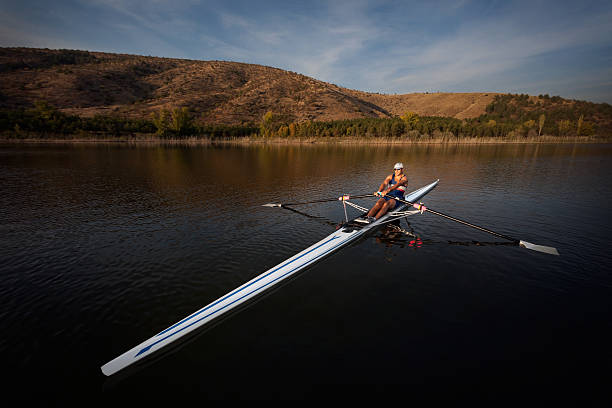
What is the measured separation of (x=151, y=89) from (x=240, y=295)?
639 ft

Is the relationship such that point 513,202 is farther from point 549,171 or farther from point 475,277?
point 549,171

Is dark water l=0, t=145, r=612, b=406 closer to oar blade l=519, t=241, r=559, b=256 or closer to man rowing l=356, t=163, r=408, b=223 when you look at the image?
oar blade l=519, t=241, r=559, b=256

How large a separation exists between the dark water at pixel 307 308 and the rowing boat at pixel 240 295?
17.1 inches

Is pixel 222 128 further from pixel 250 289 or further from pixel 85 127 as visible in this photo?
pixel 250 289

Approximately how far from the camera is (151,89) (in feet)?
532

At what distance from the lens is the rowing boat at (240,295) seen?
536 centimetres

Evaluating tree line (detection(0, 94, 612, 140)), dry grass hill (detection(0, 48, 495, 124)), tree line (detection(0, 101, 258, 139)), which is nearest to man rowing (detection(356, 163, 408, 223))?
tree line (detection(0, 94, 612, 140))

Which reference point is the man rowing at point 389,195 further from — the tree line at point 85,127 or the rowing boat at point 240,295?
the tree line at point 85,127

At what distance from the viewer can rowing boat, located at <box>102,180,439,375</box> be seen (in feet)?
17.6

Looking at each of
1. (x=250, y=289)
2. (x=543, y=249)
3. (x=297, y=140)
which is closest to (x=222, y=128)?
(x=297, y=140)

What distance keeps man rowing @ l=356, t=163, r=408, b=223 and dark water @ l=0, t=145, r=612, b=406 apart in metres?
1.41

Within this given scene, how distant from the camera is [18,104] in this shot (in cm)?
11125

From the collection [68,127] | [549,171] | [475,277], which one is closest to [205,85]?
[68,127]

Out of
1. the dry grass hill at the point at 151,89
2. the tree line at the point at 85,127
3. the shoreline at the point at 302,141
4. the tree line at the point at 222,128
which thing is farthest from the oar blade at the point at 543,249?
the dry grass hill at the point at 151,89
